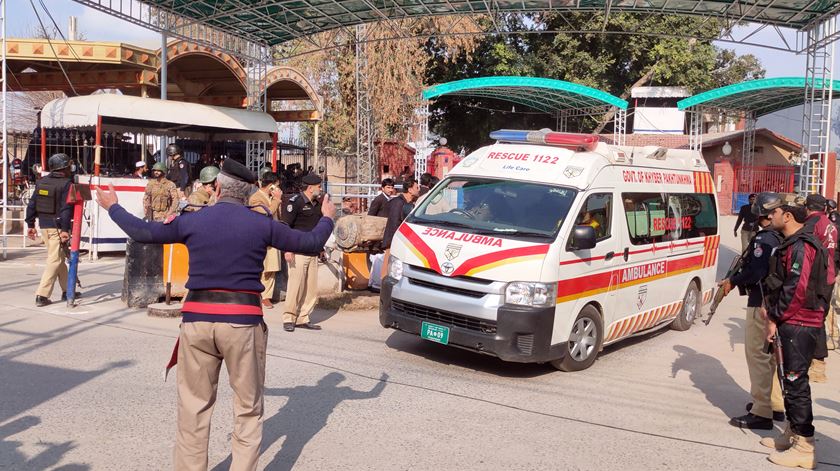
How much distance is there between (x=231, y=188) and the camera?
4359 millimetres

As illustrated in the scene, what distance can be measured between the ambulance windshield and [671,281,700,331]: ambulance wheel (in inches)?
136

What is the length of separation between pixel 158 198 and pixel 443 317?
777 centimetres

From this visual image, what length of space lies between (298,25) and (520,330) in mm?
15383

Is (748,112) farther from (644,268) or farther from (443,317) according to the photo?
(443,317)

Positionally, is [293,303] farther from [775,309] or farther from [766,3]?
[766,3]

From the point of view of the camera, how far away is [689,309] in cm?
1039

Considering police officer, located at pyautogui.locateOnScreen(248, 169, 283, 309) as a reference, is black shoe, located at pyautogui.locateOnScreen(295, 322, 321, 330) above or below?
below

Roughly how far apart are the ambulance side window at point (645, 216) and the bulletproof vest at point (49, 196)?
7.18m

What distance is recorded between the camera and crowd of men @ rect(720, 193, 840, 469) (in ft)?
17.3

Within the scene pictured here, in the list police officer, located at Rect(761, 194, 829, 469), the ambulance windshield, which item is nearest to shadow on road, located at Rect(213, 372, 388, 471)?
the ambulance windshield

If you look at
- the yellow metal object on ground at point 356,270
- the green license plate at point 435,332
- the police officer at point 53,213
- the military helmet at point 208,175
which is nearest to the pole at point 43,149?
the police officer at point 53,213

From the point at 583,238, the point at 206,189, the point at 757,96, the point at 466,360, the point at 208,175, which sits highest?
the point at 757,96

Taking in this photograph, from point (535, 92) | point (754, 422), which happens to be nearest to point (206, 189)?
point (754, 422)

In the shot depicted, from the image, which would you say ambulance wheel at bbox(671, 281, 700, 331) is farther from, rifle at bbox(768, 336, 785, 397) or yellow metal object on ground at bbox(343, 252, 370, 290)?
yellow metal object on ground at bbox(343, 252, 370, 290)
